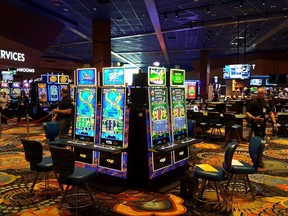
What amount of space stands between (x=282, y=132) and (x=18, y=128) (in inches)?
370

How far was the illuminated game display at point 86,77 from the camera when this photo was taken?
4.66 meters

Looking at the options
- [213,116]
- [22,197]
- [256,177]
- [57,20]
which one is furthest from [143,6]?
[22,197]

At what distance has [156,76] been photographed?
14.6 ft

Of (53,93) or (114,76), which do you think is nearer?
(114,76)

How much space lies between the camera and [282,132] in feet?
31.5

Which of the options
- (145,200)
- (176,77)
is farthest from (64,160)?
(176,77)

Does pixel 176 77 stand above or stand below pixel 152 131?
above

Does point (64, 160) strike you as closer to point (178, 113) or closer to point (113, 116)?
point (113, 116)

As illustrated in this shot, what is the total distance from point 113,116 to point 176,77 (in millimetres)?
1292

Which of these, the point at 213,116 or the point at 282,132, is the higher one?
the point at 213,116

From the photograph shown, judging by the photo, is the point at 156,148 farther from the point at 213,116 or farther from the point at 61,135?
the point at 213,116

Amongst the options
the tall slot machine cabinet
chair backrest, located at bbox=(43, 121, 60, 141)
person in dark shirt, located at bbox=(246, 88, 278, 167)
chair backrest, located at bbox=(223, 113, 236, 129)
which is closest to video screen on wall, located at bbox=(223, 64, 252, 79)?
chair backrest, located at bbox=(223, 113, 236, 129)

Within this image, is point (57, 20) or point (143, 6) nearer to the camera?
point (143, 6)

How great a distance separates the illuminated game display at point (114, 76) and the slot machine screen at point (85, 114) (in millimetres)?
308
